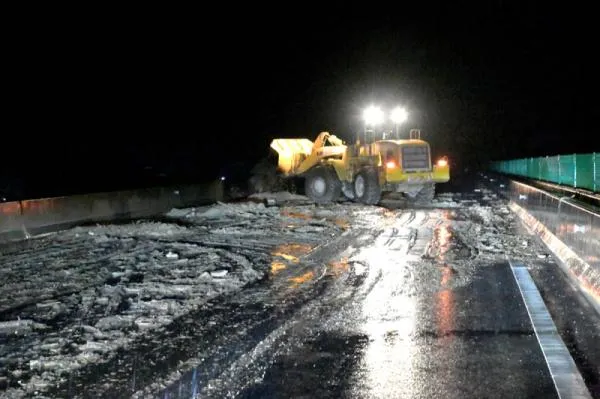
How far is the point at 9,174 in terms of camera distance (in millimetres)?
32750

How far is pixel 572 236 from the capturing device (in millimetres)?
10266

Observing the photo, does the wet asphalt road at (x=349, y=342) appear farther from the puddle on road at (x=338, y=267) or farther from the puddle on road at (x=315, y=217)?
the puddle on road at (x=315, y=217)

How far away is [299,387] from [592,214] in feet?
19.4

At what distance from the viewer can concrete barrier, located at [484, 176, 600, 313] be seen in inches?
333

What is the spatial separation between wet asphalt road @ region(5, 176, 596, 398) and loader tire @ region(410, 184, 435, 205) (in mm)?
12390

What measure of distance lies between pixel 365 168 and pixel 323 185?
238cm

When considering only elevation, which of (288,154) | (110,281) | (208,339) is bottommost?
(208,339)

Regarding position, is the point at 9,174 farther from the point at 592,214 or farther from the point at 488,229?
the point at 592,214

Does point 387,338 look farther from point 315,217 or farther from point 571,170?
point 571,170

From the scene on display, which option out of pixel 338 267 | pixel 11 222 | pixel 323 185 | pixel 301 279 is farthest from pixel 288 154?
pixel 301 279

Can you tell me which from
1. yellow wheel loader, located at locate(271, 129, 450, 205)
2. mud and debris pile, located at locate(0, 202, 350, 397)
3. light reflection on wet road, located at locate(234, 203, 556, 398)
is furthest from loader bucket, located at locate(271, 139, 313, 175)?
light reflection on wet road, located at locate(234, 203, 556, 398)

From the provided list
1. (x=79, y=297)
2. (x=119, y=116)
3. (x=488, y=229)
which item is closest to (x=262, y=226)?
(x=488, y=229)

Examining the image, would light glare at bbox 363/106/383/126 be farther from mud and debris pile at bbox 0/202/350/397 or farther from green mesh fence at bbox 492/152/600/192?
mud and debris pile at bbox 0/202/350/397

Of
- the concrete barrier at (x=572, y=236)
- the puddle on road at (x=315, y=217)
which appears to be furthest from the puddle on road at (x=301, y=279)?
the puddle on road at (x=315, y=217)
